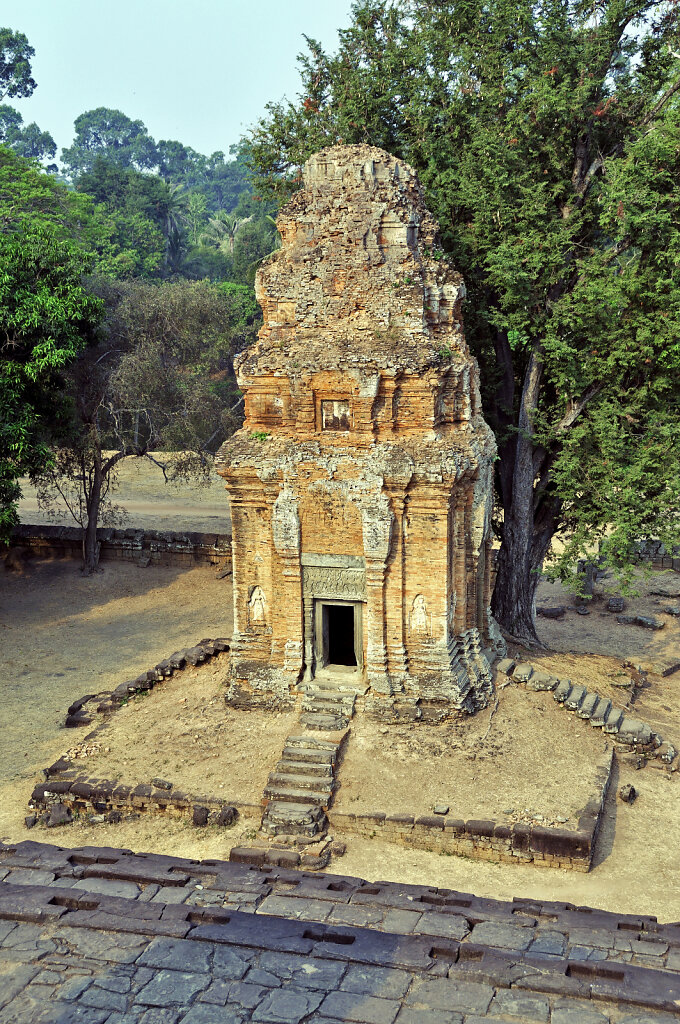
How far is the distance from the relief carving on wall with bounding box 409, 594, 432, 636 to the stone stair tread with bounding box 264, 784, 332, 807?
8.81 feet

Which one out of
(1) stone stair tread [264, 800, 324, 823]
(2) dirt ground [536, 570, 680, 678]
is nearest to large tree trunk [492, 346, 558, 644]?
(2) dirt ground [536, 570, 680, 678]

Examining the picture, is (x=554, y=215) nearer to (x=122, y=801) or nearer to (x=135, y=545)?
(x=122, y=801)

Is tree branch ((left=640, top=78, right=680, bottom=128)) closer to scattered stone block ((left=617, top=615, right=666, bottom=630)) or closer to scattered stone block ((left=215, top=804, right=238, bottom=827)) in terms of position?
scattered stone block ((left=617, top=615, right=666, bottom=630))

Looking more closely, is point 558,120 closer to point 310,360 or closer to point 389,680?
Answer: point 310,360

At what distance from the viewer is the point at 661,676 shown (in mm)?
17438

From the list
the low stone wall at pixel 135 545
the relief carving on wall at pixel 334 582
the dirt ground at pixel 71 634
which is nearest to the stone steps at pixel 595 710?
the relief carving on wall at pixel 334 582

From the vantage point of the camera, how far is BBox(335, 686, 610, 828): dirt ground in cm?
1116

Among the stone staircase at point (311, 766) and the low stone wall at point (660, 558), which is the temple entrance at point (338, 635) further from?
the low stone wall at point (660, 558)

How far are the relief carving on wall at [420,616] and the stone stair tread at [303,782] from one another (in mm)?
2485

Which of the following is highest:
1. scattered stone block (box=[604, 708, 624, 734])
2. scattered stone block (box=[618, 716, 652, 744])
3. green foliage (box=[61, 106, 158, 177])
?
green foliage (box=[61, 106, 158, 177])

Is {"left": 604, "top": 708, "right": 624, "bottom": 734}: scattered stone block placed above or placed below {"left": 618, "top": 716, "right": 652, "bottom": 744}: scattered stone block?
above

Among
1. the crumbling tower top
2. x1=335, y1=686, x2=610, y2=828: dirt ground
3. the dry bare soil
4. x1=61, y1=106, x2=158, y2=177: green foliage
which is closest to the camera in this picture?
the dry bare soil

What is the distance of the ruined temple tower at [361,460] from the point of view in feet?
41.0

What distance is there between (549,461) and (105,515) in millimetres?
13135
